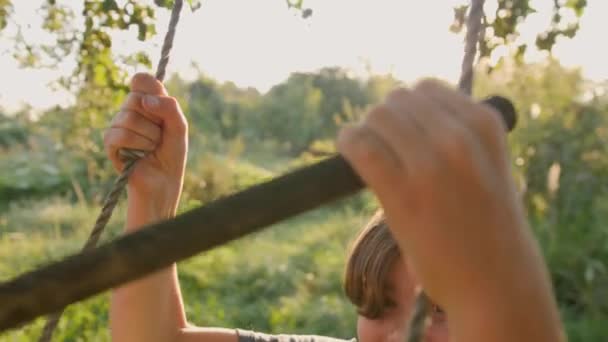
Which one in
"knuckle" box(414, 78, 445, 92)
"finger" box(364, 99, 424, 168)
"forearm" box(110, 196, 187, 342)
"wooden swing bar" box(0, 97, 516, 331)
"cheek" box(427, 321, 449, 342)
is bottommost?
"forearm" box(110, 196, 187, 342)

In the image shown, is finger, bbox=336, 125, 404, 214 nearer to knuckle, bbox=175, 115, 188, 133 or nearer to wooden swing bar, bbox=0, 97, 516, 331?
wooden swing bar, bbox=0, 97, 516, 331

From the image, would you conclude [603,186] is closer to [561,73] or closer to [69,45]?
[561,73]

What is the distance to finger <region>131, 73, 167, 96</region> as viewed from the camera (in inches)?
40.0

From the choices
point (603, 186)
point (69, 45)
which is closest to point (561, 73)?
point (603, 186)

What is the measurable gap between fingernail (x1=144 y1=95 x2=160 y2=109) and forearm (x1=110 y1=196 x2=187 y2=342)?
0.40 feet

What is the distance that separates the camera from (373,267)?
43.8 inches

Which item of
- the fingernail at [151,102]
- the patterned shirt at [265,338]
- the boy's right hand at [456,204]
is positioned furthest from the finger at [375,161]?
the patterned shirt at [265,338]

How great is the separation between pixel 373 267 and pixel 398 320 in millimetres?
77

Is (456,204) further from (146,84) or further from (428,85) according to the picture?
(146,84)

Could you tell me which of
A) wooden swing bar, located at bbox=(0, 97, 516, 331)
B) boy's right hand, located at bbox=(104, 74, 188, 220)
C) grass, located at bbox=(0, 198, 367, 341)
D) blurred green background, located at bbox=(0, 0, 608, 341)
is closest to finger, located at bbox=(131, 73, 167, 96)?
boy's right hand, located at bbox=(104, 74, 188, 220)

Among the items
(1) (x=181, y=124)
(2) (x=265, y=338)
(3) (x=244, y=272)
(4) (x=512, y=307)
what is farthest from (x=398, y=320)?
(3) (x=244, y=272)

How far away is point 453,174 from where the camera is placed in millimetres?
434

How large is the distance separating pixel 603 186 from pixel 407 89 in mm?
3711

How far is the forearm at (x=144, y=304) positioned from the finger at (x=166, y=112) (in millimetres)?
98
